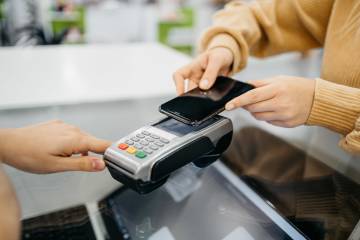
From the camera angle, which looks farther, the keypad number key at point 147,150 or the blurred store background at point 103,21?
the blurred store background at point 103,21

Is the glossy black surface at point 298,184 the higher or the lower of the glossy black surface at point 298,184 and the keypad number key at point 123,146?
the lower

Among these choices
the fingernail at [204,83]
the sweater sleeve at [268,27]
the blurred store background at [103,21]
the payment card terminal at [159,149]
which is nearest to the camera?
the payment card terminal at [159,149]

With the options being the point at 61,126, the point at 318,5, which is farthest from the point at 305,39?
the point at 61,126

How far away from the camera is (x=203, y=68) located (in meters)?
0.51

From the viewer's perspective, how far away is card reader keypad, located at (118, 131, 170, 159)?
324 mm

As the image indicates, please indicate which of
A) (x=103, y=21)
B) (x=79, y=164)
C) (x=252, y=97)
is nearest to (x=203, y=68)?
(x=252, y=97)

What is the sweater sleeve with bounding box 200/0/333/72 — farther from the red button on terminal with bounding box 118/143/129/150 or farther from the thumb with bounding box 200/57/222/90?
the red button on terminal with bounding box 118/143/129/150

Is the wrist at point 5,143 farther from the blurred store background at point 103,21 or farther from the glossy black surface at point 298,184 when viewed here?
the blurred store background at point 103,21

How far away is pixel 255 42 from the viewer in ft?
2.16

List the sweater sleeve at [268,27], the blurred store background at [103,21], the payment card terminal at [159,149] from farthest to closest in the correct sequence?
the blurred store background at [103,21], the sweater sleeve at [268,27], the payment card terminal at [159,149]

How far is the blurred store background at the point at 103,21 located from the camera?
2.41m

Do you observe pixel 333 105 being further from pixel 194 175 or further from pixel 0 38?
pixel 0 38

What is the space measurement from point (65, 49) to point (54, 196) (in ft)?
2.02

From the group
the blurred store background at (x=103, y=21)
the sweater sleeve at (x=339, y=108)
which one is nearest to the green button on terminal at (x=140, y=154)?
the sweater sleeve at (x=339, y=108)
